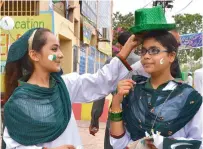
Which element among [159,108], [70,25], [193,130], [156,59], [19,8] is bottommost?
[193,130]

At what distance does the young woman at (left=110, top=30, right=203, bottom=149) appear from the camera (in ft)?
6.45

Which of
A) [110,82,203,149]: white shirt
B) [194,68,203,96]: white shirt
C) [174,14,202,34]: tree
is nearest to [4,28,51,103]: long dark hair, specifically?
[110,82,203,149]: white shirt

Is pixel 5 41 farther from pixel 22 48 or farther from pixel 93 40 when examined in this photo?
pixel 93 40

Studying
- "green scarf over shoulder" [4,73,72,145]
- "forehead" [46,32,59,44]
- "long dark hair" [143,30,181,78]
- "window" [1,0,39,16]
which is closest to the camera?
"green scarf over shoulder" [4,73,72,145]

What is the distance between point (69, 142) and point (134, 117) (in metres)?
0.41

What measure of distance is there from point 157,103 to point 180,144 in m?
0.25

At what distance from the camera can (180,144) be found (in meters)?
1.89

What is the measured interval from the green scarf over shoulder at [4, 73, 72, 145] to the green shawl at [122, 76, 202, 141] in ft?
1.22

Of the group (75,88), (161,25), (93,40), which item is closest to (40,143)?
(75,88)

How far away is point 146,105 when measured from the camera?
80.0 inches

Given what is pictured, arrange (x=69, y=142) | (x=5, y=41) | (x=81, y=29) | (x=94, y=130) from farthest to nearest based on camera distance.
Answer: (x=81, y=29), (x=5, y=41), (x=94, y=130), (x=69, y=142)

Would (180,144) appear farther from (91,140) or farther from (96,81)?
(91,140)

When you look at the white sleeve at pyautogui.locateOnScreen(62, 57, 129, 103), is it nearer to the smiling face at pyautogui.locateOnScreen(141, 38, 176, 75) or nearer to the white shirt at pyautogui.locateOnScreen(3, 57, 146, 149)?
the white shirt at pyautogui.locateOnScreen(3, 57, 146, 149)

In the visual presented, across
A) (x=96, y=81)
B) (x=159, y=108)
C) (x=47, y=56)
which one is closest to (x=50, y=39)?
(x=47, y=56)
